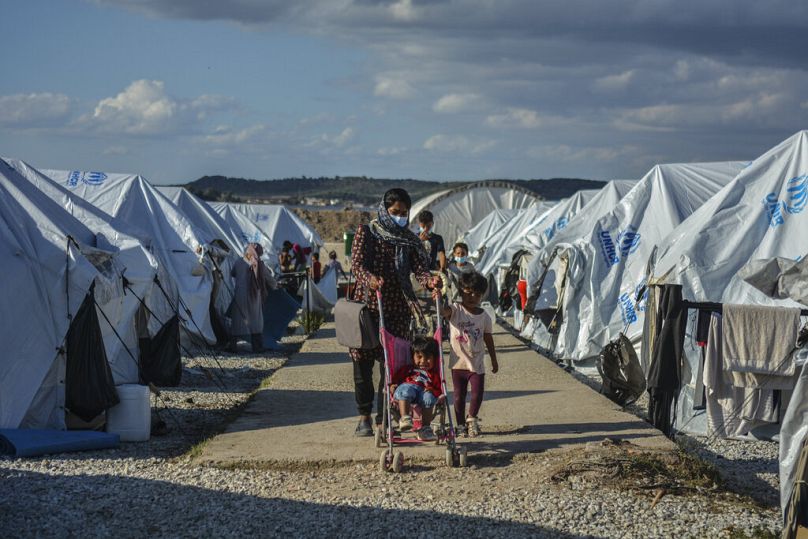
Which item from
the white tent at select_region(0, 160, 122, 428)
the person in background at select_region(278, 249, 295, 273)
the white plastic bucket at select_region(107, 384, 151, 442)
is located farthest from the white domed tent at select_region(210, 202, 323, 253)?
the white plastic bucket at select_region(107, 384, 151, 442)

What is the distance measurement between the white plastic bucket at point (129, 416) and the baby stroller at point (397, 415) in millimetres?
2408

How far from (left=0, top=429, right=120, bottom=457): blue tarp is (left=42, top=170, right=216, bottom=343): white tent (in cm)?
667

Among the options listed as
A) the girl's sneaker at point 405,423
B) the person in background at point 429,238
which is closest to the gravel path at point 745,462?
the girl's sneaker at point 405,423

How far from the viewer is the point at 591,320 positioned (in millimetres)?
15289

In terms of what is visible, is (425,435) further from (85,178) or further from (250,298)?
(85,178)

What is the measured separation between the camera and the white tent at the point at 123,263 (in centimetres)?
1204

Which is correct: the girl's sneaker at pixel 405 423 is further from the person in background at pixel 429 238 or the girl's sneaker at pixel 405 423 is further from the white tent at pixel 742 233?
the person in background at pixel 429 238

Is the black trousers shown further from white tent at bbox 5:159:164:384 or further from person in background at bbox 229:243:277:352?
person in background at bbox 229:243:277:352

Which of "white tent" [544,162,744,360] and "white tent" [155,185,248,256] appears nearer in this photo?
"white tent" [544,162,744,360]

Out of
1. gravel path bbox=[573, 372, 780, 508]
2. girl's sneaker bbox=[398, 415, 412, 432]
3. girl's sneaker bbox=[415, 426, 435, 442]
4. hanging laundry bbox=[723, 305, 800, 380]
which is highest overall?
hanging laundry bbox=[723, 305, 800, 380]

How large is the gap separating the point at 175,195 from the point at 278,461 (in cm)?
1755

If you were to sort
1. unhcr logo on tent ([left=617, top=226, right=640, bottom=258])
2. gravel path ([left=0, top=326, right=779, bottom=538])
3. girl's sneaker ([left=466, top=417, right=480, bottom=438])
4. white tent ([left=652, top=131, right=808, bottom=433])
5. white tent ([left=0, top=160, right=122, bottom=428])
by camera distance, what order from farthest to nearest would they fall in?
unhcr logo on tent ([left=617, top=226, right=640, bottom=258]) < white tent ([left=652, top=131, right=808, bottom=433]) < white tent ([left=0, top=160, right=122, bottom=428]) < girl's sneaker ([left=466, top=417, right=480, bottom=438]) < gravel path ([left=0, top=326, right=779, bottom=538])

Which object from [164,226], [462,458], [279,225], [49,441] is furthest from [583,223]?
[279,225]

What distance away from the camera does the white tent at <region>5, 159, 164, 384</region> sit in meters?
12.0
